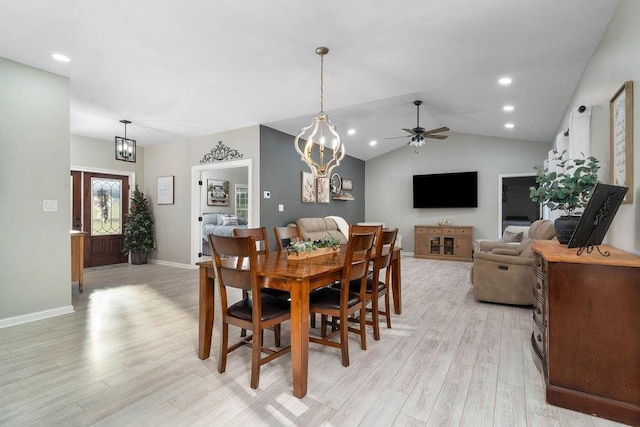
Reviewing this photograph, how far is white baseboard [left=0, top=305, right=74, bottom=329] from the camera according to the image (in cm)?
305

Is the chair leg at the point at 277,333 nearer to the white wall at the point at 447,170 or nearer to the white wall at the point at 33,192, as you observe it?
the white wall at the point at 33,192

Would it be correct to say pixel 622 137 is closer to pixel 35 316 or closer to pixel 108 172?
pixel 35 316

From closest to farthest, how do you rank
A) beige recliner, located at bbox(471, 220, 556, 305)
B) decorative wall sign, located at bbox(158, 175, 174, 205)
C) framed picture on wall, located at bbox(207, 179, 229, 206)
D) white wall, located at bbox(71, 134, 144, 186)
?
beige recliner, located at bbox(471, 220, 556, 305) < white wall, located at bbox(71, 134, 144, 186) < decorative wall sign, located at bbox(158, 175, 174, 205) < framed picture on wall, located at bbox(207, 179, 229, 206)

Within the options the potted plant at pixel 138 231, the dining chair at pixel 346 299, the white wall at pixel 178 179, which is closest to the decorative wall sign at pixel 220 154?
the white wall at pixel 178 179

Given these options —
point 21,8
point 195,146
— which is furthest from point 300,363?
point 195,146

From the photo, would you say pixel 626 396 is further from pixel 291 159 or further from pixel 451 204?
pixel 451 204

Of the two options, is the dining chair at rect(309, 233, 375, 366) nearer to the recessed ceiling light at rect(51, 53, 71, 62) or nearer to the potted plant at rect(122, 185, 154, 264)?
the recessed ceiling light at rect(51, 53, 71, 62)

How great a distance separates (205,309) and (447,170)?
686 cm

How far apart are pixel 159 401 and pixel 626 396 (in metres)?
2.57

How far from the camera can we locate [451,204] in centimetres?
744

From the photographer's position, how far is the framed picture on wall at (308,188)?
6.06 meters

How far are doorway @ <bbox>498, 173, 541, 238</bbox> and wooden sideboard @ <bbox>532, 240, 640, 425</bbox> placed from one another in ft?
18.7

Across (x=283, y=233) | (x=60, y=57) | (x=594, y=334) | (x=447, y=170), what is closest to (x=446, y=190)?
(x=447, y=170)

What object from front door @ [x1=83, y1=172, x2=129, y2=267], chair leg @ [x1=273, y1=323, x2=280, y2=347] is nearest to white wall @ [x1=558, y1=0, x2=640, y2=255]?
chair leg @ [x1=273, y1=323, x2=280, y2=347]
